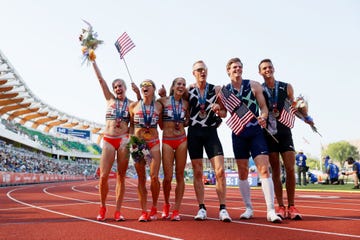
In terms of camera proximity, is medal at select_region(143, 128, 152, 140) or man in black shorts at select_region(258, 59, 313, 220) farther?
medal at select_region(143, 128, 152, 140)

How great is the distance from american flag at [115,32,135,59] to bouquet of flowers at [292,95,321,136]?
3.64 metres

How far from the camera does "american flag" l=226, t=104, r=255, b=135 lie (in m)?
5.88

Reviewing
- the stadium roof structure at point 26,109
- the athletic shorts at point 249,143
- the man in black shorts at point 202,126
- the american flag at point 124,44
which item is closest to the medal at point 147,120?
the man in black shorts at point 202,126

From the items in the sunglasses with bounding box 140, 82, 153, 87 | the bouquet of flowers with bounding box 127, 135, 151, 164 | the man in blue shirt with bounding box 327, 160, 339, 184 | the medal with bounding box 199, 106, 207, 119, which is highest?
the sunglasses with bounding box 140, 82, 153, 87

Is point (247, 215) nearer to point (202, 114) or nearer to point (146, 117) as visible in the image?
point (202, 114)

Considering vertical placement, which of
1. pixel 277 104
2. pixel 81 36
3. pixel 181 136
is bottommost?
pixel 181 136

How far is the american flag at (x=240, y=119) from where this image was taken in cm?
588

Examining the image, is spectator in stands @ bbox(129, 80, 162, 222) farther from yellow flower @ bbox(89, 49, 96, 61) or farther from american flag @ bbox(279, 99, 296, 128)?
american flag @ bbox(279, 99, 296, 128)

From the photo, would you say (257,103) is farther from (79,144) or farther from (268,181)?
(79,144)

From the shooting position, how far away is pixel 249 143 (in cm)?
601

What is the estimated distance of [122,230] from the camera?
16.6 feet

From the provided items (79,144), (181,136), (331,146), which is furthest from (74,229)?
(331,146)

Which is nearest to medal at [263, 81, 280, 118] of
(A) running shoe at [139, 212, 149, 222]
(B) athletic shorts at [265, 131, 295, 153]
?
(B) athletic shorts at [265, 131, 295, 153]

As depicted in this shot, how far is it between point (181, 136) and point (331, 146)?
12583 cm
